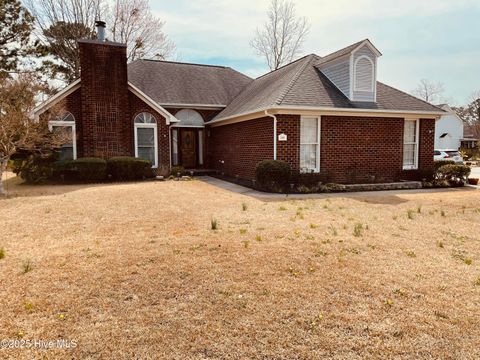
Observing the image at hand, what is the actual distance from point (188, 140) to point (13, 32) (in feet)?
47.5

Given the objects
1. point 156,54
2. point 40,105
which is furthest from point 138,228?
point 156,54

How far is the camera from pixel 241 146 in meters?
16.0

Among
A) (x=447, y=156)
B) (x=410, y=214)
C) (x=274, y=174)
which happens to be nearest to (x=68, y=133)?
(x=274, y=174)

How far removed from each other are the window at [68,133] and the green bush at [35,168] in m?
1.09

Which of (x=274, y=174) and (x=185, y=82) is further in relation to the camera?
(x=185, y=82)

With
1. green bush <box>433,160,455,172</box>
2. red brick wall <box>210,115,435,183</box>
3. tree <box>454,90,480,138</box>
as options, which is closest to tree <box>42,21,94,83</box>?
red brick wall <box>210,115,435,183</box>

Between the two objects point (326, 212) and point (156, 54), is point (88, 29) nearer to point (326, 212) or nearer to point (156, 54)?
point (156, 54)

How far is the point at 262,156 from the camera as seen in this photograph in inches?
550

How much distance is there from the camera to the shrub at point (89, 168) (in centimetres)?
1437

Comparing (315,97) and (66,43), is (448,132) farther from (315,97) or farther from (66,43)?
(66,43)

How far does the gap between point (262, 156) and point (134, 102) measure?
697cm

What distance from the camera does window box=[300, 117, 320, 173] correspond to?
13.3 m

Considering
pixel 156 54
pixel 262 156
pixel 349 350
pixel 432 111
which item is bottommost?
pixel 349 350

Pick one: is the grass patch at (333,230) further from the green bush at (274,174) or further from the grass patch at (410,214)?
the green bush at (274,174)
